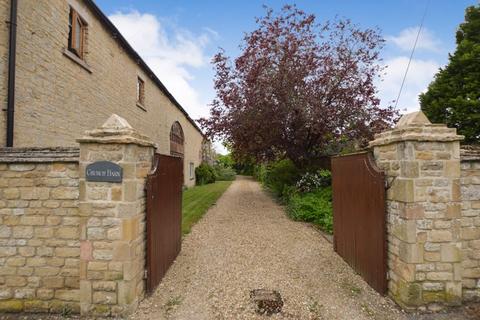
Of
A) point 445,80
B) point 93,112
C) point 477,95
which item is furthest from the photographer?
point 445,80

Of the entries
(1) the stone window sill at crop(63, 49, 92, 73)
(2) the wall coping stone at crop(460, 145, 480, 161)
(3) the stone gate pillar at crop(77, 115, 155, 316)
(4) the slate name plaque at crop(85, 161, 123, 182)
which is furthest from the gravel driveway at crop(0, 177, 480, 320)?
(1) the stone window sill at crop(63, 49, 92, 73)

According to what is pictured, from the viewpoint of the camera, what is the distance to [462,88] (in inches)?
565

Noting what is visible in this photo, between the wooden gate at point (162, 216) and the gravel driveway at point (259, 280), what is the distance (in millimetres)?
291

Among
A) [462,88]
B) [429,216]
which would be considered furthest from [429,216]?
→ [462,88]

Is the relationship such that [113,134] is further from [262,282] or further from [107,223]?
[262,282]

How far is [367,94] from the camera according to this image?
10766 mm

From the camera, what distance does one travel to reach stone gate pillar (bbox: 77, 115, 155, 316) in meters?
3.69

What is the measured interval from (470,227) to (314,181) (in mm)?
7251

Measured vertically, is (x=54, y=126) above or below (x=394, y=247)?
above

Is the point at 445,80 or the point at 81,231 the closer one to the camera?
the point at 81,231

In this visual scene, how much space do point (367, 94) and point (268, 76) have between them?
3937 millimetres

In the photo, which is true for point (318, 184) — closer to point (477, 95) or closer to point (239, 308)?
point (239, 308)

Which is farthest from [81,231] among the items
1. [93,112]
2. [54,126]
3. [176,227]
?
[93,112]

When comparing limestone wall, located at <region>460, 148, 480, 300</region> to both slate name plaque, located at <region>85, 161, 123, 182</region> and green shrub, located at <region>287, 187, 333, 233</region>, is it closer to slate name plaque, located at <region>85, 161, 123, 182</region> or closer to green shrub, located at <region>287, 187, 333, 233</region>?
green shrub, located at <region>287, 187, 333, 233</region>
